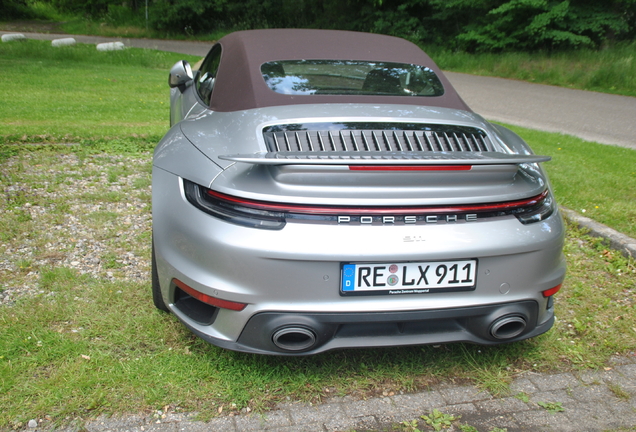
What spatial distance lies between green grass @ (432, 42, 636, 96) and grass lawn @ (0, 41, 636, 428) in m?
9.18

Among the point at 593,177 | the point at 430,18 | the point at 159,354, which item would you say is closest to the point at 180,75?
the point at 159,354

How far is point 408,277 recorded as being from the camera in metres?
2.15

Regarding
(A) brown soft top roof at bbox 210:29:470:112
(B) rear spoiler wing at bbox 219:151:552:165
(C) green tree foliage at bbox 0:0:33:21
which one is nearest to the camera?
(B) rear spoiler wing at bbox 219:151:552:165

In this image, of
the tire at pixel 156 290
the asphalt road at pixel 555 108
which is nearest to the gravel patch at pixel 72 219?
the tire at pixel 156 290

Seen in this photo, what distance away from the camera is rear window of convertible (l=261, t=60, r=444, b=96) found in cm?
295

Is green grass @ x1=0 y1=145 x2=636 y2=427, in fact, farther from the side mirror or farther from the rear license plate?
the side mirror

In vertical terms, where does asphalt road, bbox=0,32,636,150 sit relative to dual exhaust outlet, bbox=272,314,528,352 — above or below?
below

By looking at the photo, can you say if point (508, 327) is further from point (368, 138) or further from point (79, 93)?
point (79, 93)

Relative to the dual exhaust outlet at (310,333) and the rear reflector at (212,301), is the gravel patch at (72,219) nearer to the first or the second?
the rear reflector at (212,301)

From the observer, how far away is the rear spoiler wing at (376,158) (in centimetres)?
198

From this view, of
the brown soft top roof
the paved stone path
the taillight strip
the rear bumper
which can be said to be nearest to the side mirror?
the brown soft top roof

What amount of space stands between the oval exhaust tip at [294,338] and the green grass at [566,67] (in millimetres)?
12930

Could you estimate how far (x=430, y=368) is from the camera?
8.50 feet

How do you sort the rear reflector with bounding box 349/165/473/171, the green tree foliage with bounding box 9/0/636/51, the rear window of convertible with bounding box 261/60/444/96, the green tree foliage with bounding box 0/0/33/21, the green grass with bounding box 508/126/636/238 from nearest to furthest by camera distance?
the rear reflector with bounding box 349/165/473/171 < the rear window of convertible with bounding box 261/60/444/96 < the green grass with bounding box 508/126/636/238 < the green tree foliage with bounding box 9/0/636/51 < the green tree foliage with bounding box 0/0/33/21
